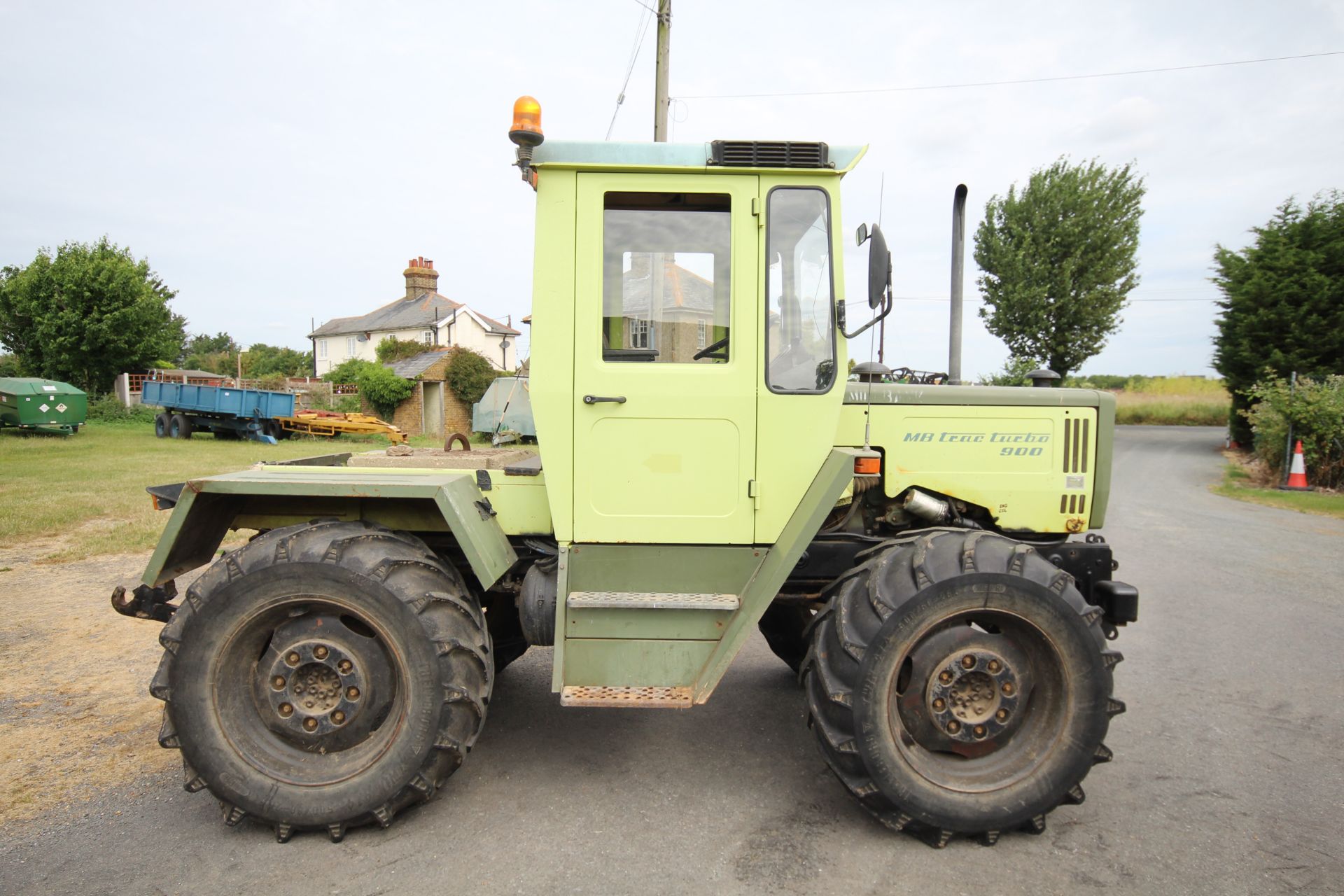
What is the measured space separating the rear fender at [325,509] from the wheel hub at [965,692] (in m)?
1.82

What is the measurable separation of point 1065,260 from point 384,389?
24.9m

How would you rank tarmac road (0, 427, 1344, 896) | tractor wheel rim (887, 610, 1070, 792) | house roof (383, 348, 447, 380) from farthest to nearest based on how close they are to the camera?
house roof (383, 348, 447, 380) < tractor wheel rim (887, 610, 1070, 792) < tarmac road (0, 427, 1344, 896)

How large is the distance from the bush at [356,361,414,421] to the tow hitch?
2917 centimetres

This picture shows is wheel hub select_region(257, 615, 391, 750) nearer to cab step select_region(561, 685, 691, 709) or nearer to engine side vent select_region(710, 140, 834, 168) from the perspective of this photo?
cab step select_region(561, 685, 691, 709)

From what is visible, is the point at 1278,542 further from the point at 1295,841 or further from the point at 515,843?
the point at 515,843

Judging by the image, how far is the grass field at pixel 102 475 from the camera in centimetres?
921

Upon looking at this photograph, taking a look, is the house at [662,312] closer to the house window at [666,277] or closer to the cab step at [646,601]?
the house window at [666,277]

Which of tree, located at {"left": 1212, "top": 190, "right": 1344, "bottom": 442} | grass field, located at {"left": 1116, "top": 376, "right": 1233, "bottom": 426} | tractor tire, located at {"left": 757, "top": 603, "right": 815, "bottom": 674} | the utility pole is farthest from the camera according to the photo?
grass field, located at {"left": 1116, "top": 376, "right": 1233, "bottom": 426}

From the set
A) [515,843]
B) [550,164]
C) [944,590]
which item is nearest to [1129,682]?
[944,590]

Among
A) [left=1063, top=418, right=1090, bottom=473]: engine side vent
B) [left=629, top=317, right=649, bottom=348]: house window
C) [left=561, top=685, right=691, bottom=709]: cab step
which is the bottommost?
[left=561, top=685, right=691, bottom=709]: cab step

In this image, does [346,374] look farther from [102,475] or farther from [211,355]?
[211,355]

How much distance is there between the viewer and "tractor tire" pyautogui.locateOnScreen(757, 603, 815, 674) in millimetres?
4523

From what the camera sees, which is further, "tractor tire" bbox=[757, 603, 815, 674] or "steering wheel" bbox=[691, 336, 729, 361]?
"tractor tire" bbox=[757, 603, 815, 674]

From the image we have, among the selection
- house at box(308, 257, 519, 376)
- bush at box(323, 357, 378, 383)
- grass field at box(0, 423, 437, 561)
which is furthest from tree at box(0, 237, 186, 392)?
house at box(308, 257, 519, 376)
